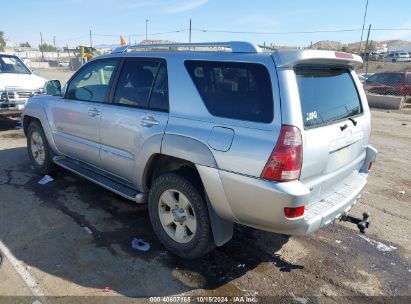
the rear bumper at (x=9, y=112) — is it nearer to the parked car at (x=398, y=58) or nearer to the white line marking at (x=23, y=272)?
the white line marking at (x=23, y=272)

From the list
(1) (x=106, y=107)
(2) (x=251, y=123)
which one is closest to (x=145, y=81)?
(1) (x=106, y=107)

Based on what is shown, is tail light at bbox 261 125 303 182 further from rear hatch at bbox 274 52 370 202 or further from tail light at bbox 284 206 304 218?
tail light at bbox 284 206 304 218

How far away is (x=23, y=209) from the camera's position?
4.39m

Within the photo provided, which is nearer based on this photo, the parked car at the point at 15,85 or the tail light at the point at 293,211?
the tail light at the point at 293,211

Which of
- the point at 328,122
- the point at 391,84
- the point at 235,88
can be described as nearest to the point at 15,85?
the point at 235,88

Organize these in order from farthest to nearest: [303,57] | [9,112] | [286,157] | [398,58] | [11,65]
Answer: [398,58] → [11,65] → [9,112] → [303,57] → [286,157]

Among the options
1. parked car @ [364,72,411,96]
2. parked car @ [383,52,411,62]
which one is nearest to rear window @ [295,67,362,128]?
parked car @ [364,72,411,96]

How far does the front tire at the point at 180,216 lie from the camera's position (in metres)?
3.19

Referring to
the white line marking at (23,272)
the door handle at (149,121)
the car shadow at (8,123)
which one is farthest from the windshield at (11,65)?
the door handle at (149,121)

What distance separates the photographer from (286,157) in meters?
2.63

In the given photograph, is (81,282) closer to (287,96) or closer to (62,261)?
(62,261)

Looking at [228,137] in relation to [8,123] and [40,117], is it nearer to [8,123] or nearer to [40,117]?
[40,117]

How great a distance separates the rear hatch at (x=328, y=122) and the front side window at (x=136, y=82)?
5.07ft

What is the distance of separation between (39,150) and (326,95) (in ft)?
14.7
